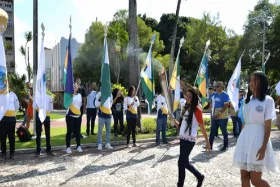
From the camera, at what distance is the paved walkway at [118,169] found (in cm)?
619

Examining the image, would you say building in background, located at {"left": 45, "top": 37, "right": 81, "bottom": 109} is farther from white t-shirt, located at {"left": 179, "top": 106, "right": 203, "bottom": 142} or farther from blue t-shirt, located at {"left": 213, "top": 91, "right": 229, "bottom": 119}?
white t-shirt, located at {"left": 179, "top": 106, "right": 203, "bottom": 142}

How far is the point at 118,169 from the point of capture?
726cm

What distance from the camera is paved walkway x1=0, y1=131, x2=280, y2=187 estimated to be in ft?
20.3

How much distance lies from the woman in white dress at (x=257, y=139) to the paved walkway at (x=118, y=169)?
1.98 metres


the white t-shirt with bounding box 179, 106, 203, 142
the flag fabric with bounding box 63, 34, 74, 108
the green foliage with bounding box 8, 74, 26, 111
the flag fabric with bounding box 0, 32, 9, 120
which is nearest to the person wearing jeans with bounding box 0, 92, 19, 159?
the flag fabric with bounding box 0, 32, 9, 120

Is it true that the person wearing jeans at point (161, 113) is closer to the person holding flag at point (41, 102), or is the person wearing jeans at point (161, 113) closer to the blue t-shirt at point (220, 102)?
the blue t-shirt at point (220, 102)

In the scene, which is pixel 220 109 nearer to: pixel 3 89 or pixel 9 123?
pixel 9 123

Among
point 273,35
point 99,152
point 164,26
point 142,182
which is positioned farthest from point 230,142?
point 164,26

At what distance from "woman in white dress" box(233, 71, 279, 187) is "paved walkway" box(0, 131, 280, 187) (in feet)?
6.49

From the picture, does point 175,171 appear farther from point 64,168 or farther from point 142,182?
point 64,168

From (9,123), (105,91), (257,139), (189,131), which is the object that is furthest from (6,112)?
(257,139)

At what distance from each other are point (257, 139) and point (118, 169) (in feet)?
12.6

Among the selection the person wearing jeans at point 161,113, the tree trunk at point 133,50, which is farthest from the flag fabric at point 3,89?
the tree trunk at point 133,50

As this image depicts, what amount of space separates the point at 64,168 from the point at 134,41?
727 cm
